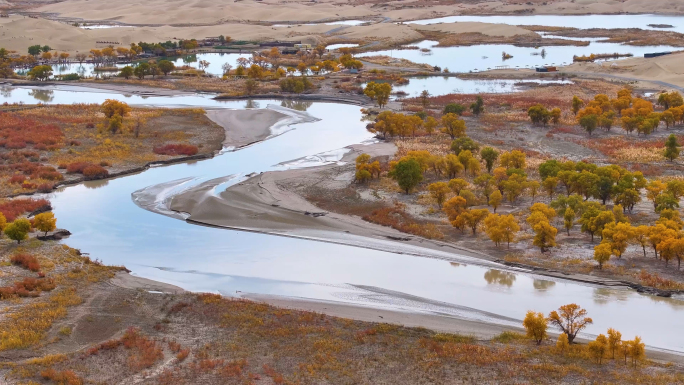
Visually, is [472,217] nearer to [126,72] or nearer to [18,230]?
[18,230]

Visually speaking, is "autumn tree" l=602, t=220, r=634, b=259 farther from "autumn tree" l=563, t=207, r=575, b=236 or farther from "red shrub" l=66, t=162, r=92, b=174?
"red shrub" l=66, t=162, r=92, b=174

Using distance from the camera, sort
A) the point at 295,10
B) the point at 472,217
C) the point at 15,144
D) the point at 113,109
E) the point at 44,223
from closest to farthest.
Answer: the point at 44,223
the point at 472,217
the point at 15,144
the point at 113,109
the point at 295,10

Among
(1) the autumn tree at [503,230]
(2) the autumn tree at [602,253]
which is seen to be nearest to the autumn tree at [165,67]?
(1) the autumn tree at [503,230]

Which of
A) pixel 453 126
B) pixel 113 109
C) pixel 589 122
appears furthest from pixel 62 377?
pixel 589 122

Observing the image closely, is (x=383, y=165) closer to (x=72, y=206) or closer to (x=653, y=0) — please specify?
(x=72, y=206)

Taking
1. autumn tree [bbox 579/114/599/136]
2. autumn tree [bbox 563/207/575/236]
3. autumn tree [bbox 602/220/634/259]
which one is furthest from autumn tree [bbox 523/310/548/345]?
autumn tree [bbox 579/114/599/136]

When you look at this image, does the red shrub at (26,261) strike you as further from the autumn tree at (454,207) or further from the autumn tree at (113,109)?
the autumn tree at (113,109)
